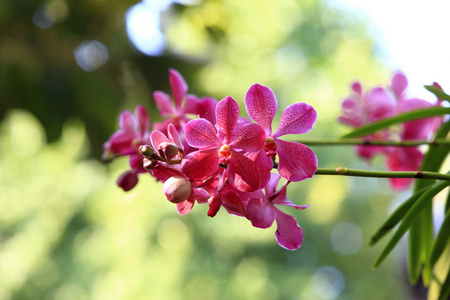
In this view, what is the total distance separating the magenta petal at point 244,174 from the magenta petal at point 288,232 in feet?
0.12

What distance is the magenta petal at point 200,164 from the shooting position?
22 cm

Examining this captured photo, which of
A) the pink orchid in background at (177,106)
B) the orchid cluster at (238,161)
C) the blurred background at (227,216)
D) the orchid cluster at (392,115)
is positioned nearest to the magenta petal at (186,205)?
the orchid cluster at (238,161)

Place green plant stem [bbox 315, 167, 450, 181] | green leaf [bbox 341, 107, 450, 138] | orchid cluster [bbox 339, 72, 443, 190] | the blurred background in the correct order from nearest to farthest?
green plant stem [bbox 315, 167, 450, 181] → green leaf [bbox 341, 107, 450, 138] → orchid cluster [bbox 339, 72, 443, 190] → the blurred background

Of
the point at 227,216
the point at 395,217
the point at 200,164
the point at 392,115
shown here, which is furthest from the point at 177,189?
the point at 227,216

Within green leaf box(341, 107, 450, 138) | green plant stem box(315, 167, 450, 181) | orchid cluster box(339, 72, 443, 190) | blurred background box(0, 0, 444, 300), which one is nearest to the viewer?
green plant stem box(315, 167, 450, 181)

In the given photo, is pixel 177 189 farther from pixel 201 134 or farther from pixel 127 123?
pixel 127 123

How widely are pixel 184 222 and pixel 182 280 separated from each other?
20.2 inches

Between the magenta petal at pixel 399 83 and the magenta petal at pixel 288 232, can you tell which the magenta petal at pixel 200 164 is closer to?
the magenta petal at pixel 288 232

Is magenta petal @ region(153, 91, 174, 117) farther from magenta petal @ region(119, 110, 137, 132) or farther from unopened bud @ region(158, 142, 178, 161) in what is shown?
unopened bud @ region(158, 142, 178, 161)

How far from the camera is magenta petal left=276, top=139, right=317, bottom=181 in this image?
0.72ft

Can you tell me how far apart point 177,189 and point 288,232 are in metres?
0.07

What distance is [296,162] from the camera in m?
0.22

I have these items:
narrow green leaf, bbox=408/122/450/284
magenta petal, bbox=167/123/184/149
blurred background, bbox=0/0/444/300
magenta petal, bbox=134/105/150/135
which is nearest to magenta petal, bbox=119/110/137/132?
magenta petal, bbox=134/105/150/135

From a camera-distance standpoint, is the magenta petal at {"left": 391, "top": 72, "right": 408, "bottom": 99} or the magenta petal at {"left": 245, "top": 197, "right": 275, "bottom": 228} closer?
the magenta petal at {"left": 245, "top": 197, "right": 275, "bottom": 228}
